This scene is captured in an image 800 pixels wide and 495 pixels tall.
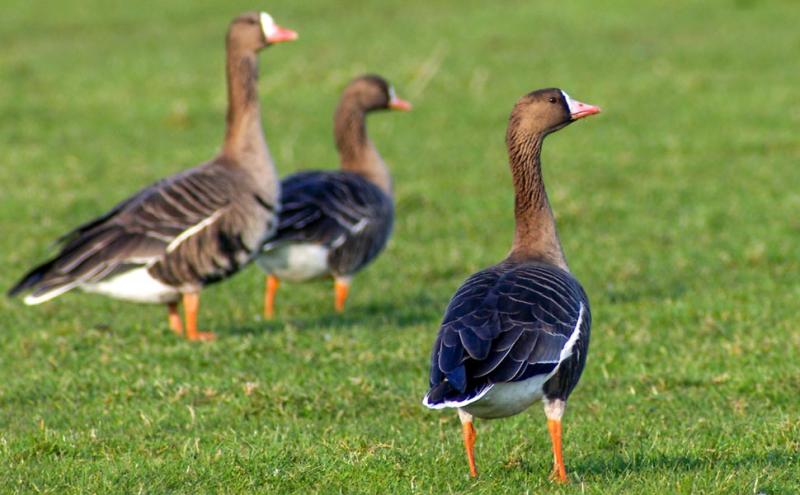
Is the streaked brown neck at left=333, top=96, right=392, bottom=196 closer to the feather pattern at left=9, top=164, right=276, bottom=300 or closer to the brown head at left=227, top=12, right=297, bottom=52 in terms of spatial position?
the brown head at left=227, top=12, right=297, bottom=52

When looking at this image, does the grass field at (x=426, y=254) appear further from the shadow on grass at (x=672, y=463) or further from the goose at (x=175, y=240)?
the goose at (x=175, y=240)

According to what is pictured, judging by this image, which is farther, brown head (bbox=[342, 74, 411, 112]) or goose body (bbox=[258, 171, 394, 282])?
brown head (bbox=[342, 74, 411, 112])

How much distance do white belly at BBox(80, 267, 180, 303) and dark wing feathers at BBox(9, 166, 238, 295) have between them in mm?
106

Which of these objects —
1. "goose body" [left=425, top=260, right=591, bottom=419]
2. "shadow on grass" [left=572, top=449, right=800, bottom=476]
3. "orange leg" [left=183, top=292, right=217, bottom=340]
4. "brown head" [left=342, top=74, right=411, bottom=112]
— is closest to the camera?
"goose body" [left=425, top=260, right=591, bottom=419]

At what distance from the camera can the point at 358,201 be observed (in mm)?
12680

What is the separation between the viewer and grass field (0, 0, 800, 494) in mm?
7246

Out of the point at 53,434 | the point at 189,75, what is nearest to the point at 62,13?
the point at 189,75

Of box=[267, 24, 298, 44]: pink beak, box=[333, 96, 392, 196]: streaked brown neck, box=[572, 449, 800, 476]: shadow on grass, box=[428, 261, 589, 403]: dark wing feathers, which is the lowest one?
box=[572, 449, 800, 476]: shadow on grass

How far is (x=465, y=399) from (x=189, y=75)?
65.2ft

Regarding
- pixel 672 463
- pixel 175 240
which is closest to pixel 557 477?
pixel 672 463

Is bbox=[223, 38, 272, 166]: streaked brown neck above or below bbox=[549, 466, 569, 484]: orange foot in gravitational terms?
above

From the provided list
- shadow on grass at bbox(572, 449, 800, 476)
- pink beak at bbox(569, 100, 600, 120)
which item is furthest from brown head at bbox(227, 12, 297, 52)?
shadow on grass at bbox(572, 449, 800, 476)

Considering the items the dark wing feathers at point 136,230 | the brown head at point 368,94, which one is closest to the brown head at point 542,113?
the dark wing feathers at point 136,230

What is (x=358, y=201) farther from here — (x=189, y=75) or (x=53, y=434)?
(x=189, y=75)
